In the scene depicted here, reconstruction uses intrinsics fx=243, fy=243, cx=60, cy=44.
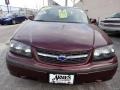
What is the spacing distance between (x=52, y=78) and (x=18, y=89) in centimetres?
76

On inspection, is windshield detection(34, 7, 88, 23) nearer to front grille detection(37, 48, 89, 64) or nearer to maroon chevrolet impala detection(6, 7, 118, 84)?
maroon chevrolet impala detection(6, 7, 118, 84)

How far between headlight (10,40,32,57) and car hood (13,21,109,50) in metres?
0.07

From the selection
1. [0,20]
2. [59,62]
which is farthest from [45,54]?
[0,20]

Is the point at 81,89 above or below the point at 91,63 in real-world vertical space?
below

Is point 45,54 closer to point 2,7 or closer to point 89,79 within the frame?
point 89,79

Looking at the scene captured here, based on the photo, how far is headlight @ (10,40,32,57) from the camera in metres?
3.62

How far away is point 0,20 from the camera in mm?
23828

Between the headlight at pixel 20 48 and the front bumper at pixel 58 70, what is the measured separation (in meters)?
0.09

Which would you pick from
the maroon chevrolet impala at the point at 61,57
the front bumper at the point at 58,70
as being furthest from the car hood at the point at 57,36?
the front bumper at the point at 58,70

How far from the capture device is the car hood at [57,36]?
360 centimetres

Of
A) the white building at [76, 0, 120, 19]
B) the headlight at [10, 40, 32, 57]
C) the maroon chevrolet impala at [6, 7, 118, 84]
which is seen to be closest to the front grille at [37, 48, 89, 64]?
the maroon chevrolet impala at [6, 7, 118, 84]

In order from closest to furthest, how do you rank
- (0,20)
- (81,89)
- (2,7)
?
(81,89)
(0,20)
(2,7)

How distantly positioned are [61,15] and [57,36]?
1599 mm

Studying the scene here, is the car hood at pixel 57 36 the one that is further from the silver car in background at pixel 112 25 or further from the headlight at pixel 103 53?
the silver car in background at pixel 112 25
